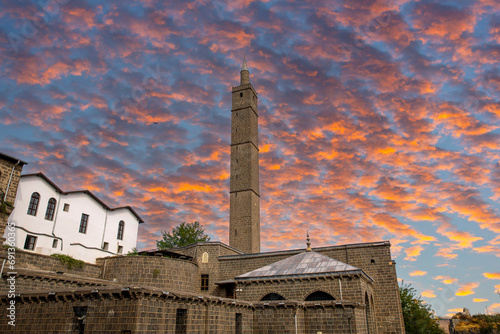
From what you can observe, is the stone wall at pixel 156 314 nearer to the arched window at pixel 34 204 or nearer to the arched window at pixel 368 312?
the arched window at pixel 368 312

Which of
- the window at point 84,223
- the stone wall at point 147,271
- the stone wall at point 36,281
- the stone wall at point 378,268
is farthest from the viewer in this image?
the window at point 84,223

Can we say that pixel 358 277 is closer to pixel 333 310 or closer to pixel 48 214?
pixel 333 310

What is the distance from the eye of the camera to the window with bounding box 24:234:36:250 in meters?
29.0

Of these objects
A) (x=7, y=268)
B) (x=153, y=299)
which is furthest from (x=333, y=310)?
(x=7, y=268)

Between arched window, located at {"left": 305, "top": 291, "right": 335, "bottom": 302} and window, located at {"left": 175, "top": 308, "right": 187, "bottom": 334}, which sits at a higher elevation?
arched window, located at {"left": 305, "top": 291, "right": 335, "bottom": 302}

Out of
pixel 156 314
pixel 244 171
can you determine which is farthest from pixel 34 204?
pixel 244 171

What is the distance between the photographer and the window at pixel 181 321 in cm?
1875

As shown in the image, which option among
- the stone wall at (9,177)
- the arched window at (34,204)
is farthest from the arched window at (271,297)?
the stone wall at (9,177)

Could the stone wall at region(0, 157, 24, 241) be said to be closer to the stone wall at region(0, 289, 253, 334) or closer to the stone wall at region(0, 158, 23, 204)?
the stone wall at region(0, 158, 23, 204)

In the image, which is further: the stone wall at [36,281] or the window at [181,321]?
the stone wall at [36,281]

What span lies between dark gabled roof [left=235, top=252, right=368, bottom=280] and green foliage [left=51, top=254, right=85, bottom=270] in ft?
48.2

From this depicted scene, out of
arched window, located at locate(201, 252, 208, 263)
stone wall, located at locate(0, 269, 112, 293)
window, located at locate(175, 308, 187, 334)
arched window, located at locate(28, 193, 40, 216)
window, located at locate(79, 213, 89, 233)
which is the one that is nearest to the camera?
window, located at locate(175, 308, 187, 334)

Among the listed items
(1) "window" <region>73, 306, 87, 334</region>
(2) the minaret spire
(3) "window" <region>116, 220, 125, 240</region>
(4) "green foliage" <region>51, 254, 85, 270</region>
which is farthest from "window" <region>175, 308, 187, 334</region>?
(2) the minaret spire

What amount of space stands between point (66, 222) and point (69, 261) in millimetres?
4519
